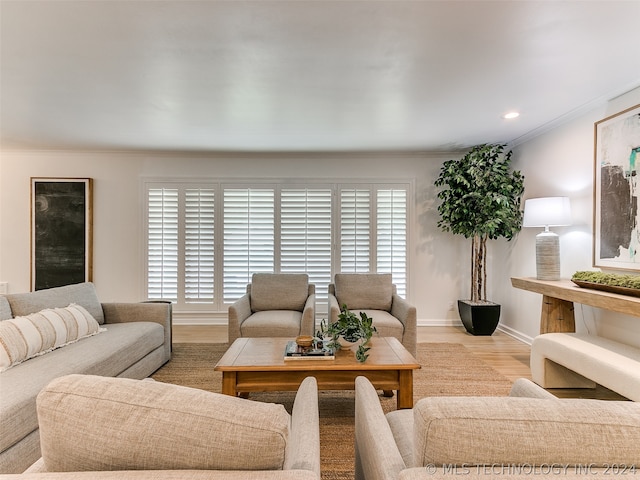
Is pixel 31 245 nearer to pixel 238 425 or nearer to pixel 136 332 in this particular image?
pixel 136 332

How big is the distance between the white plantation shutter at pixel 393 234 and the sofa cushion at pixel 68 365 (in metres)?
3.04

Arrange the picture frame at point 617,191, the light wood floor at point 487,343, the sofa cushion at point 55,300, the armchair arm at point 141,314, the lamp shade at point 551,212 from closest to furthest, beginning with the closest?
the sofa cushion at point 55,300 < the picture frame at point 617,191 < the light wood floor at point 487,343 < the lamp shade at point 551,212 < the armchair arm at point 141,314

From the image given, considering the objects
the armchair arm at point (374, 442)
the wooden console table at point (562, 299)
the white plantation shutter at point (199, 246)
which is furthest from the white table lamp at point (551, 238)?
the white plantation shutter at point (199, 246)

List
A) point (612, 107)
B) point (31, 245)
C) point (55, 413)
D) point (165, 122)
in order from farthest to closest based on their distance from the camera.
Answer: point (31, 245) < point (165, 122) < point (612, 107) < point (55, 413)

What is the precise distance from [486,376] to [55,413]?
3.29 metres

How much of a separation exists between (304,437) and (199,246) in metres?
4.37

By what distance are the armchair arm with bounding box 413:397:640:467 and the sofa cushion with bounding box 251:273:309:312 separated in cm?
327

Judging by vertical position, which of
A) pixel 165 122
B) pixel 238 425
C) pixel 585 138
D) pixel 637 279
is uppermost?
pixel 165 122

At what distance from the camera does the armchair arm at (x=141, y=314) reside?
3465 millimetres

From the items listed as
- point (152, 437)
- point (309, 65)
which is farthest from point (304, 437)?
point (309, 65)

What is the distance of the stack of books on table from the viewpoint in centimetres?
237

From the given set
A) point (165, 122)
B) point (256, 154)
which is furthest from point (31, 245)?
point (256, 154)

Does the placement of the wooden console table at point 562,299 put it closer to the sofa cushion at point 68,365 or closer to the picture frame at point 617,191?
the picture frame at point 617,191

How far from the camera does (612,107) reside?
3.07m
